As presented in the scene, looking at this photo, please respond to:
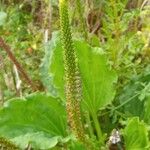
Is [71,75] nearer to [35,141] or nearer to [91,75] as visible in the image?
[35,141]

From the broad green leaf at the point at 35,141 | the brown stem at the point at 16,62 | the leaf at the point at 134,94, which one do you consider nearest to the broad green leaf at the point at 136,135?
the leaf at the point at 134,94

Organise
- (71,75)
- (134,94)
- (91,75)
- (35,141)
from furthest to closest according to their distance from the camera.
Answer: (134,94), (91,75), (35,141), (71,75)

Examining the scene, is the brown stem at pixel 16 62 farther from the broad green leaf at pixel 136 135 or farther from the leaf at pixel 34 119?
the broad green leaf at pixel 136 135

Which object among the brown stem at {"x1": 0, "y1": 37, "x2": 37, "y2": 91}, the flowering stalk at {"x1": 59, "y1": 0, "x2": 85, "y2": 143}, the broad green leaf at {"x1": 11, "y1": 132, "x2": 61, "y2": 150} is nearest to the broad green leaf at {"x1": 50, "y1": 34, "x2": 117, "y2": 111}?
the brown stem at {"x1": 0, "y1": 37, "x2": 37, "y2": 91}

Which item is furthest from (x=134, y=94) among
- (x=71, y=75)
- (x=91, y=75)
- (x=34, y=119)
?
(x=71, y=75)

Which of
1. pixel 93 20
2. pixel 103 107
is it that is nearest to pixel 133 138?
pixel 103 107

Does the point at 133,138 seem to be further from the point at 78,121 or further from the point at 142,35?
the point at 142,35
